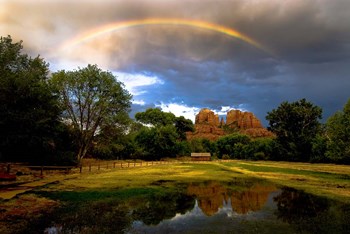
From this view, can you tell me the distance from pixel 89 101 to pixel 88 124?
15.2 ft

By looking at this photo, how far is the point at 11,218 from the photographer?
14336mm

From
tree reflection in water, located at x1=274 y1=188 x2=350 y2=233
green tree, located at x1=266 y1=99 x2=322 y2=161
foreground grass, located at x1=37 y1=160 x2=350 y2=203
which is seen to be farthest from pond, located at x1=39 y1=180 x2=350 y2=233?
green tree, located at x1=266 y1=99 x2=322 y2=161

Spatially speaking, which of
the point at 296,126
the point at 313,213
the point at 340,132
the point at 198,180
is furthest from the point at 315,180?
the point at 296,126

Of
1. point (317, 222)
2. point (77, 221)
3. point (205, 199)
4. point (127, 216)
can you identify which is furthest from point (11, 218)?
point (317, 222)

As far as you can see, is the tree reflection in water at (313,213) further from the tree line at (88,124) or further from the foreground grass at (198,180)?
the tree line at (88,124)

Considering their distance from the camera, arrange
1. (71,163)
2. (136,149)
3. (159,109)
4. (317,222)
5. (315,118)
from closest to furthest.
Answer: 1. (317,222)
2. (71,163)
3. (136,149)
4. (315,118)
5. (159,109)

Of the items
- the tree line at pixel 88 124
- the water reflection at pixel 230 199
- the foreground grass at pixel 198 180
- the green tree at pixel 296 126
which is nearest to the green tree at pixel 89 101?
the tree line at pixel 88 124

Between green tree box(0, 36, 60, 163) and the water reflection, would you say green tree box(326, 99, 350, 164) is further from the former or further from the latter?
green tree box(0, 36, 60, 163)

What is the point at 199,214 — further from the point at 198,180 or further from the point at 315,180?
the point at 315,180

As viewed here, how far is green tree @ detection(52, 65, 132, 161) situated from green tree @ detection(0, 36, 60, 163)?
1306 centimetres

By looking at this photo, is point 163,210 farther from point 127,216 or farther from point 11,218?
point 11,218

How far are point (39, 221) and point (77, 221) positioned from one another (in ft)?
5.80

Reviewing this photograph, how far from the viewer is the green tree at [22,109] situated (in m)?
36.3

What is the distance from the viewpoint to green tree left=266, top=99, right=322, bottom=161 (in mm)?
100125
